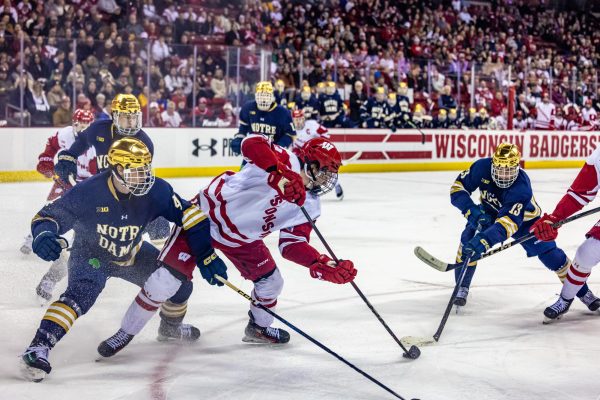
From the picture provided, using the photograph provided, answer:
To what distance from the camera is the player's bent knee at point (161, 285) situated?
372 cm

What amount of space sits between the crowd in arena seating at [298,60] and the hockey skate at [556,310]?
4.78 meters

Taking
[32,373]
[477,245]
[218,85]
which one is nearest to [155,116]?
[218,85]

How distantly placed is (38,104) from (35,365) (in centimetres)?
818

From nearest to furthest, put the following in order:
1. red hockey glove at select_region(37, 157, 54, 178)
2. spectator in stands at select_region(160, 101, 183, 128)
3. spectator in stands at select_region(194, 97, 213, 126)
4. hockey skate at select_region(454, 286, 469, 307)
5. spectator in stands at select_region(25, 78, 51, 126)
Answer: hockey skate at select_region(454, 286, 469, 307) → red hockey glove at select_region(37, 157, 54, 178) → spectator in stands at select_region(25, 78, 51, 126) → spectator in stands at select_region(160, 101, 183, 128) → spectator in stands at select_region(194, 97, 213, 126)

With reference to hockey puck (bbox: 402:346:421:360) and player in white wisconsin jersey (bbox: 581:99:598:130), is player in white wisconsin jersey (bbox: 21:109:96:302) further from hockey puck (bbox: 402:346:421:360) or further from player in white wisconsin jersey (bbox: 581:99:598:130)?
player in white wisconsin jersey (bbox: 581:99:598:130)

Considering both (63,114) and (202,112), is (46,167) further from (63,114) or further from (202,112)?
(202,112)

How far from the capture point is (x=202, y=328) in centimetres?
442

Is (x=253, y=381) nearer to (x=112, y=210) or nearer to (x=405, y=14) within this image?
(x=112, y=210)

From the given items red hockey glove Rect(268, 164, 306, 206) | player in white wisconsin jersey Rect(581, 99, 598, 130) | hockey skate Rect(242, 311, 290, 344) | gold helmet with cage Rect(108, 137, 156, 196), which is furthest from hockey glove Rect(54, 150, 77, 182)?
player in white wisconsin jersey Rect(581, 99, 598, 130)

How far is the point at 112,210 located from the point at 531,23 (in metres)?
20.5

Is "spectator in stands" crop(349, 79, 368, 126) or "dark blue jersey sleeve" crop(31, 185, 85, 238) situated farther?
"spectator in stands" crop(349, 79, 368, 126)

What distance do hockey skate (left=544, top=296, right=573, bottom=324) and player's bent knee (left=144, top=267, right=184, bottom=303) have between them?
2029mm

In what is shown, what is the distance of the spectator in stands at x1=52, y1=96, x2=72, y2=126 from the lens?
1118 cm

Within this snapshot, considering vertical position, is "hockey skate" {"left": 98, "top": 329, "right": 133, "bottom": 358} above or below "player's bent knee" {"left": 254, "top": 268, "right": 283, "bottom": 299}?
below
